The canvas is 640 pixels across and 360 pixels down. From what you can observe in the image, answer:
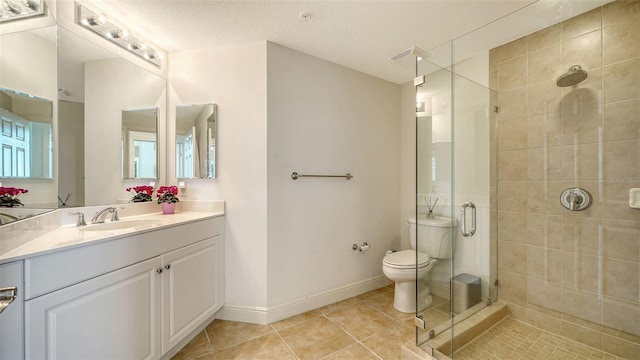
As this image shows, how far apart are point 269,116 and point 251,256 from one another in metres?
1.13

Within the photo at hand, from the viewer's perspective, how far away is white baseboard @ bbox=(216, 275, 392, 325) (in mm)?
1927

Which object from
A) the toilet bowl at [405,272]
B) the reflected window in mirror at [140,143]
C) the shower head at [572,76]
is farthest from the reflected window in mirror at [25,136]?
the shower head at [572,76]

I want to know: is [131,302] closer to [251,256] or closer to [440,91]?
[251,256]

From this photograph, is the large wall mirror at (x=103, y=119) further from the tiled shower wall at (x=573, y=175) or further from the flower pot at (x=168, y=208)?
the tiled shower wall at (x=573, y=175)

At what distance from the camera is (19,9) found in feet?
4.24

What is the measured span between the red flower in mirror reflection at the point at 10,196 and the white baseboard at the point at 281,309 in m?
1.40

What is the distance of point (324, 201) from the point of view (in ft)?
7.38

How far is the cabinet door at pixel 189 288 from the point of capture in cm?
147

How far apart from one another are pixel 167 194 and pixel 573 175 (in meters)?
2.88

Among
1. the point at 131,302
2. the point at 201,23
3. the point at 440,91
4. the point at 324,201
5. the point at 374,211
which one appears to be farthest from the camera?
the point at 374,211

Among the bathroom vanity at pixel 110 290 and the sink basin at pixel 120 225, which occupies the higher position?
the sink basin at pixel 120 225

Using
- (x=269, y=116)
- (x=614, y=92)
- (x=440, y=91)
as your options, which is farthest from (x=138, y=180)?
(x=614, y=92)

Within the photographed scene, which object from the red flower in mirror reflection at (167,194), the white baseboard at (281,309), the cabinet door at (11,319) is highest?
the red flower in mirror reflection at (167,194)

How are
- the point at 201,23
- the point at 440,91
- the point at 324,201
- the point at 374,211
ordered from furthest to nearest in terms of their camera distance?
the point at 374,211 < the point at 324,201 < the point at 440,91 < the point at 201,23
